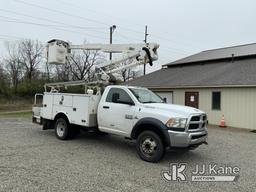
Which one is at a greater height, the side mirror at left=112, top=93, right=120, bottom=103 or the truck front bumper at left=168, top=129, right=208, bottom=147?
the side mirror at left=112, top=93, right=120, bottom=103

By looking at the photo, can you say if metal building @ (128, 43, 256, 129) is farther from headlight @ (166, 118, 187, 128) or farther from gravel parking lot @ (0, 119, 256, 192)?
headlight @ (166, 118, 187, 128)

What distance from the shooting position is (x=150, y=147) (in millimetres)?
6535

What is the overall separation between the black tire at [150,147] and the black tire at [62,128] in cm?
326

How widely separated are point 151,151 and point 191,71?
15042 millimetres

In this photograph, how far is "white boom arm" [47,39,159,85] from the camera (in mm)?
8852

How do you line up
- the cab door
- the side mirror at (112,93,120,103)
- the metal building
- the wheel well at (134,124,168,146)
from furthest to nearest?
the metal building, the side mirror at (112,93,120,103), the cab door, the wheel well at (134,124,168,146)

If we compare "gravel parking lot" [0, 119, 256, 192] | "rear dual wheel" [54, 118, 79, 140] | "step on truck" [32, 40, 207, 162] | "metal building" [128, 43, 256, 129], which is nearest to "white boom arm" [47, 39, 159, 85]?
"step on truck" [32, 40, 207, 162]

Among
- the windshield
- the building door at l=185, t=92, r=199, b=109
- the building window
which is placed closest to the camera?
the windshield

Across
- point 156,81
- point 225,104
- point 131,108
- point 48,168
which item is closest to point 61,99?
point 131,108

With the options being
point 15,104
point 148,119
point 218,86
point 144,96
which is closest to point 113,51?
point 144,96

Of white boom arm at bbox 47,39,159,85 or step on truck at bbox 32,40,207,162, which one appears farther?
white boom arm at bbox 47,39,159,85

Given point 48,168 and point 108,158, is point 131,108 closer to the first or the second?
point 108,158

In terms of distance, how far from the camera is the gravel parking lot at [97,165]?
4824mm

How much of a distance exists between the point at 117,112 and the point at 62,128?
279cm
